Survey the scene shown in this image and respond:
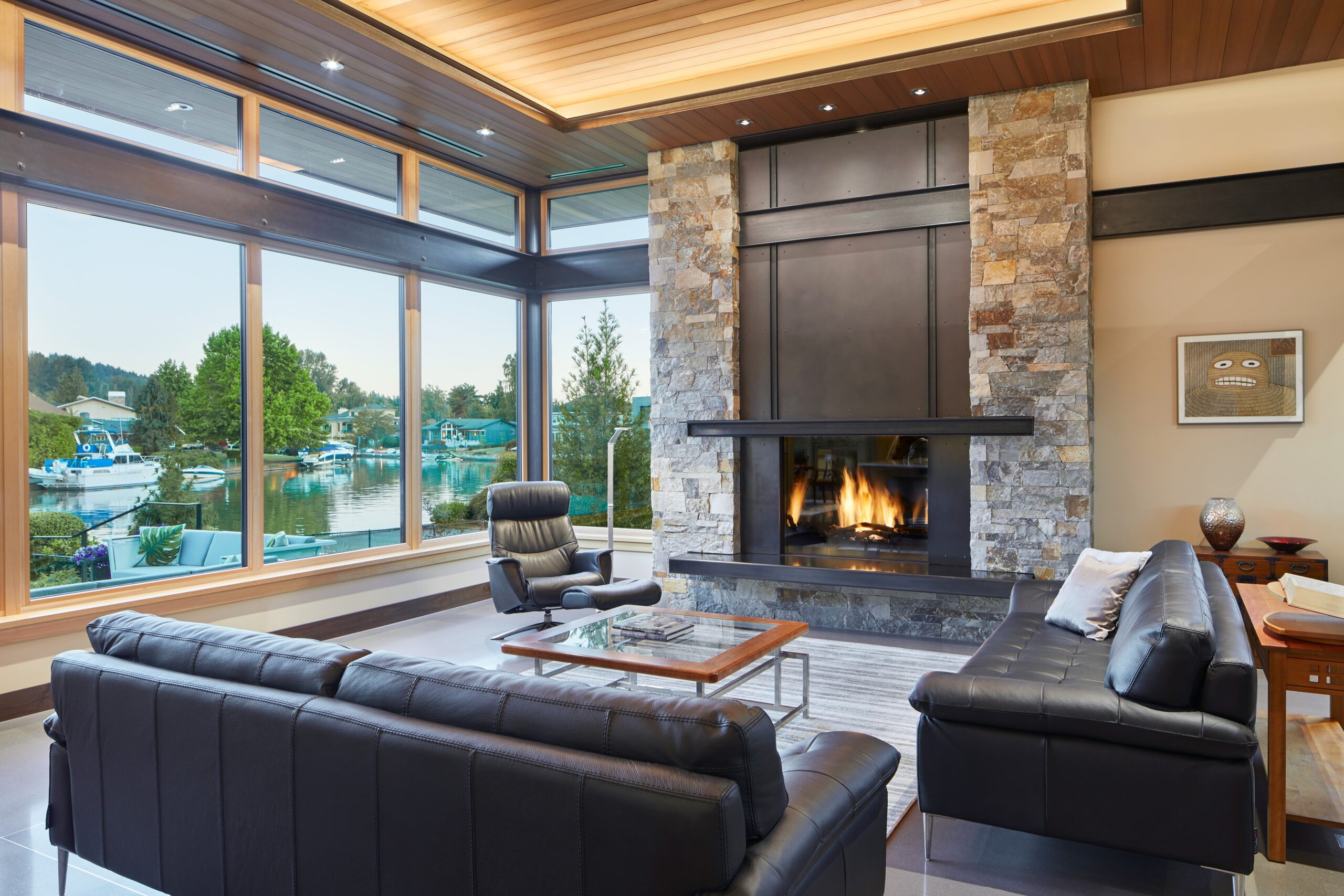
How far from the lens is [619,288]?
715 centimetres

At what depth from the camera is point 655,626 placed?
152 inches

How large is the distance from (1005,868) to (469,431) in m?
5.31

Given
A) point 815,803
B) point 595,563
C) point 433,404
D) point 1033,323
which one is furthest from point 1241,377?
point 433,404

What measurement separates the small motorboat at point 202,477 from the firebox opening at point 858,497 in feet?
12.0

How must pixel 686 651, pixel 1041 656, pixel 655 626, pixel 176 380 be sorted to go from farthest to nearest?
pixel 176 380
pixel 655 626
pixel 686 651
pixel 1041 656

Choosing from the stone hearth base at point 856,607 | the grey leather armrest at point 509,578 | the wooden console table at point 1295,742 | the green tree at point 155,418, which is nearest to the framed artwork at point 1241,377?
the stone hearth base at point 856,607

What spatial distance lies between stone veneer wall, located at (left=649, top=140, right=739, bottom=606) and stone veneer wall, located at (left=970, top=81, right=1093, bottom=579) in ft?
5.38

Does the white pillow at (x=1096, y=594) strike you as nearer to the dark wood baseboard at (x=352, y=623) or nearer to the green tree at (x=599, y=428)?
the dark wood baseboard at (x=352, y=623)

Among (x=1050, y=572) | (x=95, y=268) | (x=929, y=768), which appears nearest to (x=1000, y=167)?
(x=1050, y=572)

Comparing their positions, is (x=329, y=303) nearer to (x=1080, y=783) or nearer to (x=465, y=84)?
(x=465, y=84)

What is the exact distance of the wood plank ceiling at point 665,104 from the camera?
13.8 feet

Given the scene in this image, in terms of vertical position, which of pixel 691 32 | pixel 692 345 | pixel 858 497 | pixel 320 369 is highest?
pixel 691 32

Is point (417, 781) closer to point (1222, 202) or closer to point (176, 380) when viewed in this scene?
point (176, 380)

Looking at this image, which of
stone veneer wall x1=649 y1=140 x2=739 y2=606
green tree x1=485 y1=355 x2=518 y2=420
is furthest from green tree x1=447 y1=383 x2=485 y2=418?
stone veneer wall x1=649 y1=140 x2=739 y2=606
